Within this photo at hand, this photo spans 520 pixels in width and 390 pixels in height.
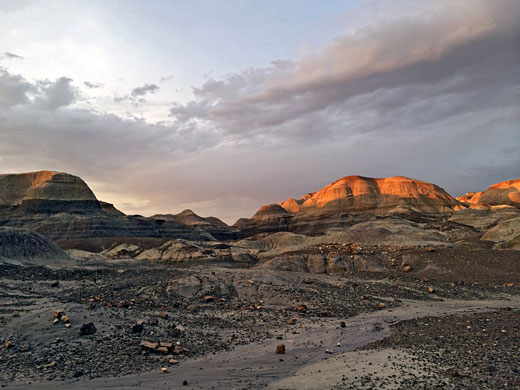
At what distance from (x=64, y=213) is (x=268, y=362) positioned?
11125 cm

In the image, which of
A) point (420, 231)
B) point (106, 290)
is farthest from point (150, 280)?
point (420, 231)

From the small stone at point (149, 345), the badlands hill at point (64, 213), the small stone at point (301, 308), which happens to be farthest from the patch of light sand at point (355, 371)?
the badlands hill at point (64, 213)

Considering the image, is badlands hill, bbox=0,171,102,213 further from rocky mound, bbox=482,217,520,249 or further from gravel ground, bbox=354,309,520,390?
gravel ground, bbox=354,309,520,390

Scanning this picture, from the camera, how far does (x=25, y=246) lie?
4797cm

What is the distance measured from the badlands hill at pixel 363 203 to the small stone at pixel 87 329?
394 ft

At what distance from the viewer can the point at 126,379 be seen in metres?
11.6

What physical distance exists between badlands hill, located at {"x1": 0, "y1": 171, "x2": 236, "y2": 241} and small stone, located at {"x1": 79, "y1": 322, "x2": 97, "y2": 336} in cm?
9329

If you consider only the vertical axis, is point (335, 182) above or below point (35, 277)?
above

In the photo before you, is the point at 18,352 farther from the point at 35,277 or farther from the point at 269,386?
the point at 35,277

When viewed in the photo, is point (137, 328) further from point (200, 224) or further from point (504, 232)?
point (200, 224)

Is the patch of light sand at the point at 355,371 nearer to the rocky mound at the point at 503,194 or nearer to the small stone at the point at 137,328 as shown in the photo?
the small stone at the point at 137,328

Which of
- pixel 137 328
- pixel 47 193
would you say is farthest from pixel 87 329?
pixel 47 193

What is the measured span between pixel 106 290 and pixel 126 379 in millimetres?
15277

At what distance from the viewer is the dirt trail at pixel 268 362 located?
11258 mm
